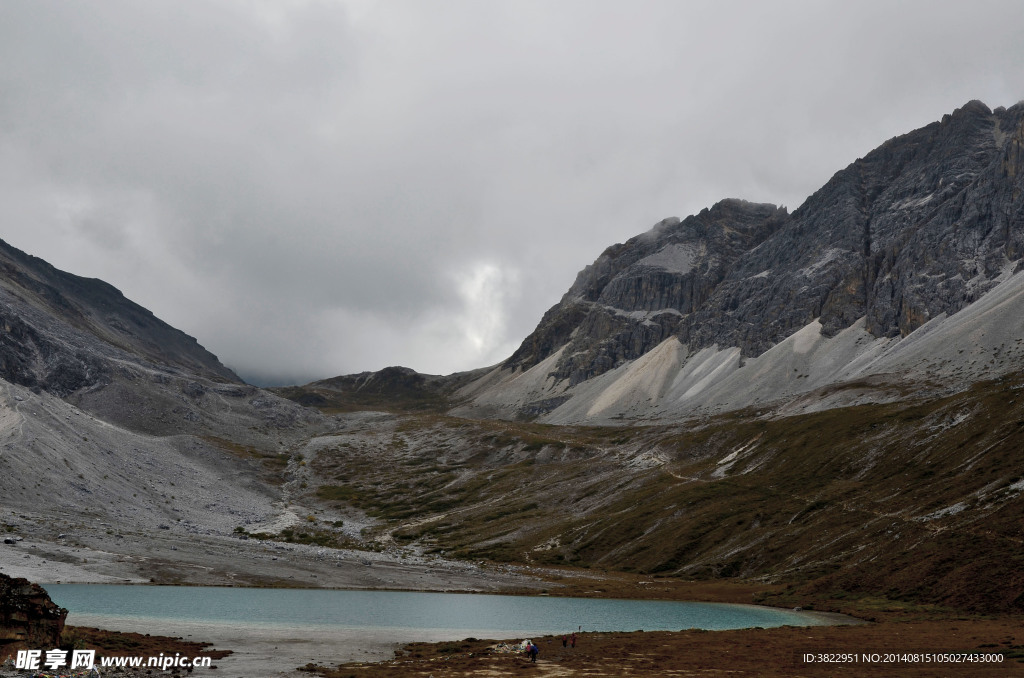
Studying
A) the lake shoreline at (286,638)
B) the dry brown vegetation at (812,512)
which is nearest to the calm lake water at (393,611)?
the lake shoreline at (286,638)

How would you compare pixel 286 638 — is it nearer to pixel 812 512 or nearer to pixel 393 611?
pixel 393 611

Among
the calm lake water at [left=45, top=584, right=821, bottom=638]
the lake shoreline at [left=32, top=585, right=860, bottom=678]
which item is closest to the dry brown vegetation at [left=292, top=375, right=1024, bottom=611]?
the calm lake water at [left=45, top=584, right=821, bottom=638]

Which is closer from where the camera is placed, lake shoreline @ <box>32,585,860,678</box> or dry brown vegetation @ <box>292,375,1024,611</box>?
lake shoreline @ <box>32,585,860,678</box>

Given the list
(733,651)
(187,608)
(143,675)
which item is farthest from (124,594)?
(733,651)

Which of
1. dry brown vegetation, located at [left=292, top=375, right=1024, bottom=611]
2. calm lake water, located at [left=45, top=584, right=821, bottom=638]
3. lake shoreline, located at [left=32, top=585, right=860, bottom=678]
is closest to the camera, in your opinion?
lake shoreline, located at [left=32, top=585, right=860, bottom=678]

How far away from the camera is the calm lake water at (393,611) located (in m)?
65.5

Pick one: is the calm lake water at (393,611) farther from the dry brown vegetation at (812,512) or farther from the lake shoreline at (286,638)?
the dry brown vegetation at (812,512)

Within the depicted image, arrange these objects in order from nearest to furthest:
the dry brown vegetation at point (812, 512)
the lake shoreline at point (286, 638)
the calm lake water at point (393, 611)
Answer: the lake shoreline at point (286, 638) → the calm lake water at point (393, 611) → the dry brown vegetation at point (812, 512)

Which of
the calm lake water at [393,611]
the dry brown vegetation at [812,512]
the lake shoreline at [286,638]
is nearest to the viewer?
the lake shoreline at [286,638]

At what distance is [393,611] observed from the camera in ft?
257

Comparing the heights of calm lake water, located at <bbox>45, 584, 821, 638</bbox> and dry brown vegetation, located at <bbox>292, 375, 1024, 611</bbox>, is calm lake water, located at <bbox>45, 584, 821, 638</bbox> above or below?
below

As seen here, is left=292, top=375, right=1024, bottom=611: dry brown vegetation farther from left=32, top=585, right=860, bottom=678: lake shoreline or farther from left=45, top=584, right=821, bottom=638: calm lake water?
left=32, top=585, right=860, bottom=678: lake shoreline

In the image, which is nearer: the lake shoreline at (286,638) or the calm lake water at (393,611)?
the lake shoreline at (286,638)

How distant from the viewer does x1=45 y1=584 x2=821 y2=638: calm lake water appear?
65.5 m
